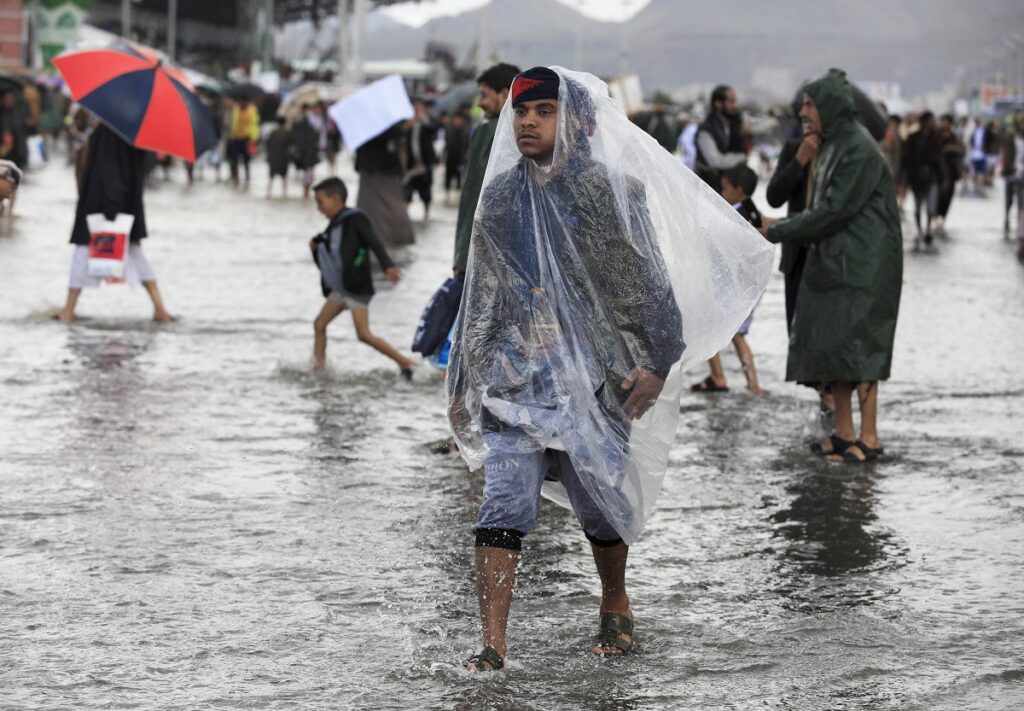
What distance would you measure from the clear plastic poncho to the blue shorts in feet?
0.06

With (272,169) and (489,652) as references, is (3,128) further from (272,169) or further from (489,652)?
(489,652)

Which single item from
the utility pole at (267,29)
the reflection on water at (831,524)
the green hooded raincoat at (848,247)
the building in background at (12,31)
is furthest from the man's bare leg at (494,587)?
the utility pole at (267,29)

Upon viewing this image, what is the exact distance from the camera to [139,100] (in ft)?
37.1

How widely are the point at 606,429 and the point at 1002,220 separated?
77.0 ft

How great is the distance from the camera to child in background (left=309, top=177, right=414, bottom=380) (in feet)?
31.8

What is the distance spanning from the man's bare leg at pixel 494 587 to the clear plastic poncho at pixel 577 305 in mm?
295

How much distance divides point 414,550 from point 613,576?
48.6 inches

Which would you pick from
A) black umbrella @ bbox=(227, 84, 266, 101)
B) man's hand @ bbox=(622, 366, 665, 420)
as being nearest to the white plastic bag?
man's hand @ bbox=(622, 366, 665, 420)

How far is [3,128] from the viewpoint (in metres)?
22.6

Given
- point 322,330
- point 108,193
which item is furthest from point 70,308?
point 322,330

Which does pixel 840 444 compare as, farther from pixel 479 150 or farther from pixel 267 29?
pixel 267 29

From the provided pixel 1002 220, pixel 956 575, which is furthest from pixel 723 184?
pixel 1002 220

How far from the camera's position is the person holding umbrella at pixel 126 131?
11.2 metres

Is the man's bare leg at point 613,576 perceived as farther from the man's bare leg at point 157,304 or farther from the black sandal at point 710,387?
the man's bare leg at point 157,304
